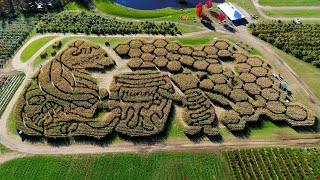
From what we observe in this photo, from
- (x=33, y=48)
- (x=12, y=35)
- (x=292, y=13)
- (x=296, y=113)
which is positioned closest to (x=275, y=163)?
(x=296, y=113)

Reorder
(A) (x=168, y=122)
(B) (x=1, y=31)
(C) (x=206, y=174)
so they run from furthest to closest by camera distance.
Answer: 1. (B) (x=1, y=31)
2. (A) (x=168, y=122)
3. (C) (x=206, y=174)

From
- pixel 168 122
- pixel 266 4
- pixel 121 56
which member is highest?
pixel 266 4

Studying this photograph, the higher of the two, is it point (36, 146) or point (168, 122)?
point (168, 122)

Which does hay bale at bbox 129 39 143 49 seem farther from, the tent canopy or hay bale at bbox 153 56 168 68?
the tent canopy

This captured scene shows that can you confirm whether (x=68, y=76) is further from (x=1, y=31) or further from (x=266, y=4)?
(x=266, y=4)

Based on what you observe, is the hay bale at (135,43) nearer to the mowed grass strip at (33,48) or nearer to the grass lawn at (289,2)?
the mowed grass strip at (33,48)

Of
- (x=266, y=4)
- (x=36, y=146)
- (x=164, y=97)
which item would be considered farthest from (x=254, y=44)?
(x=36, y=146)

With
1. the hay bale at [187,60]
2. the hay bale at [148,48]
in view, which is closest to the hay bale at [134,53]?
the hay bale at [148,48]

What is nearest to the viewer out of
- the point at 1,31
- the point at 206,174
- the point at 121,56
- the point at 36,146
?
the point at 206,174
